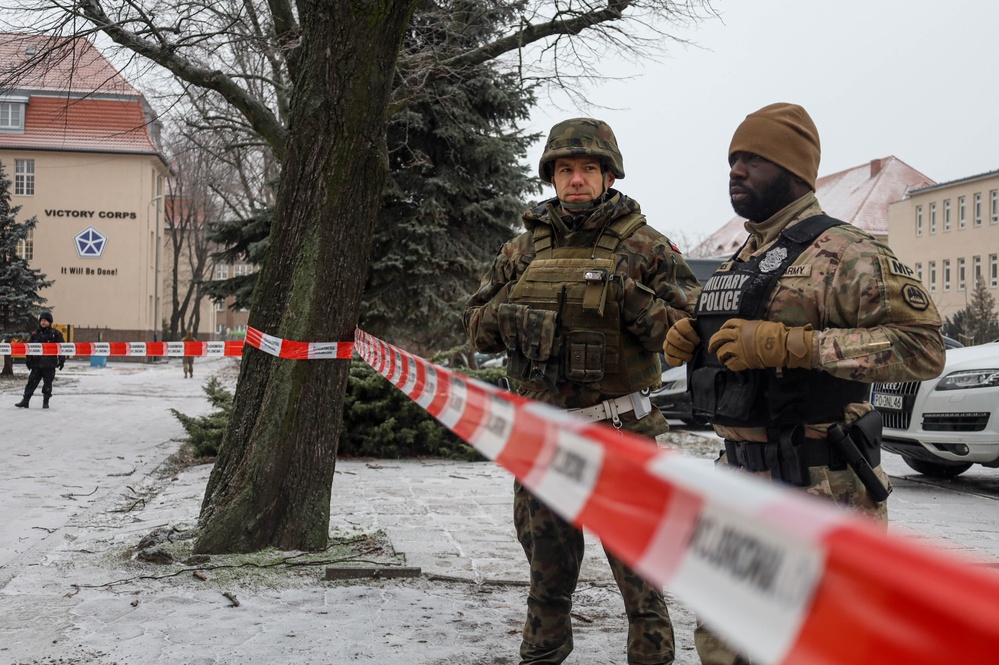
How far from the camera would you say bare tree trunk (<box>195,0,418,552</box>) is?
5395 millimetres

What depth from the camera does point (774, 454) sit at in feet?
9.01

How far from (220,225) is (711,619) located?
51.9 feet

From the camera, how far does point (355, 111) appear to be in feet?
17.9

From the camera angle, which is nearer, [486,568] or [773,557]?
[773,557]

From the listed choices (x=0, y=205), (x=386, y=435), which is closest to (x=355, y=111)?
(x=386, y=435)

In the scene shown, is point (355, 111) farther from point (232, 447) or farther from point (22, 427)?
point (22, 427)

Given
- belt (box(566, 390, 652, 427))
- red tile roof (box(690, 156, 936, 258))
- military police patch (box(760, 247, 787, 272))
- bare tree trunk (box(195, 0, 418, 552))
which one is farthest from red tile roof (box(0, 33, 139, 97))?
red tile roof (box(690, 156, 936, 258))

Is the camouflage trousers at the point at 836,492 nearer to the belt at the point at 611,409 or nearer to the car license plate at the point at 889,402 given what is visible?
the belt at the point at 611,409

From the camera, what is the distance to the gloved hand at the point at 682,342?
2.99 m

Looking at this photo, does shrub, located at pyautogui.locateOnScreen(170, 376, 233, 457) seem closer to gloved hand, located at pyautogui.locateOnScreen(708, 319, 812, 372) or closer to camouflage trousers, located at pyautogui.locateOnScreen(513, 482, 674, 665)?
camouflage trousers, located at pyautogui.locateOnScreen(513, 482, 674, 665)

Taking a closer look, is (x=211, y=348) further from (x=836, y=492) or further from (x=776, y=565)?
(x=776, y=565)

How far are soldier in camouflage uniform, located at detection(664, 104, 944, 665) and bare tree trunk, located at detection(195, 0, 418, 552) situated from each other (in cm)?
296

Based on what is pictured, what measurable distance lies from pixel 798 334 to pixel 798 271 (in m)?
0.25

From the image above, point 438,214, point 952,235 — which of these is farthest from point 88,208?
point 952,235
